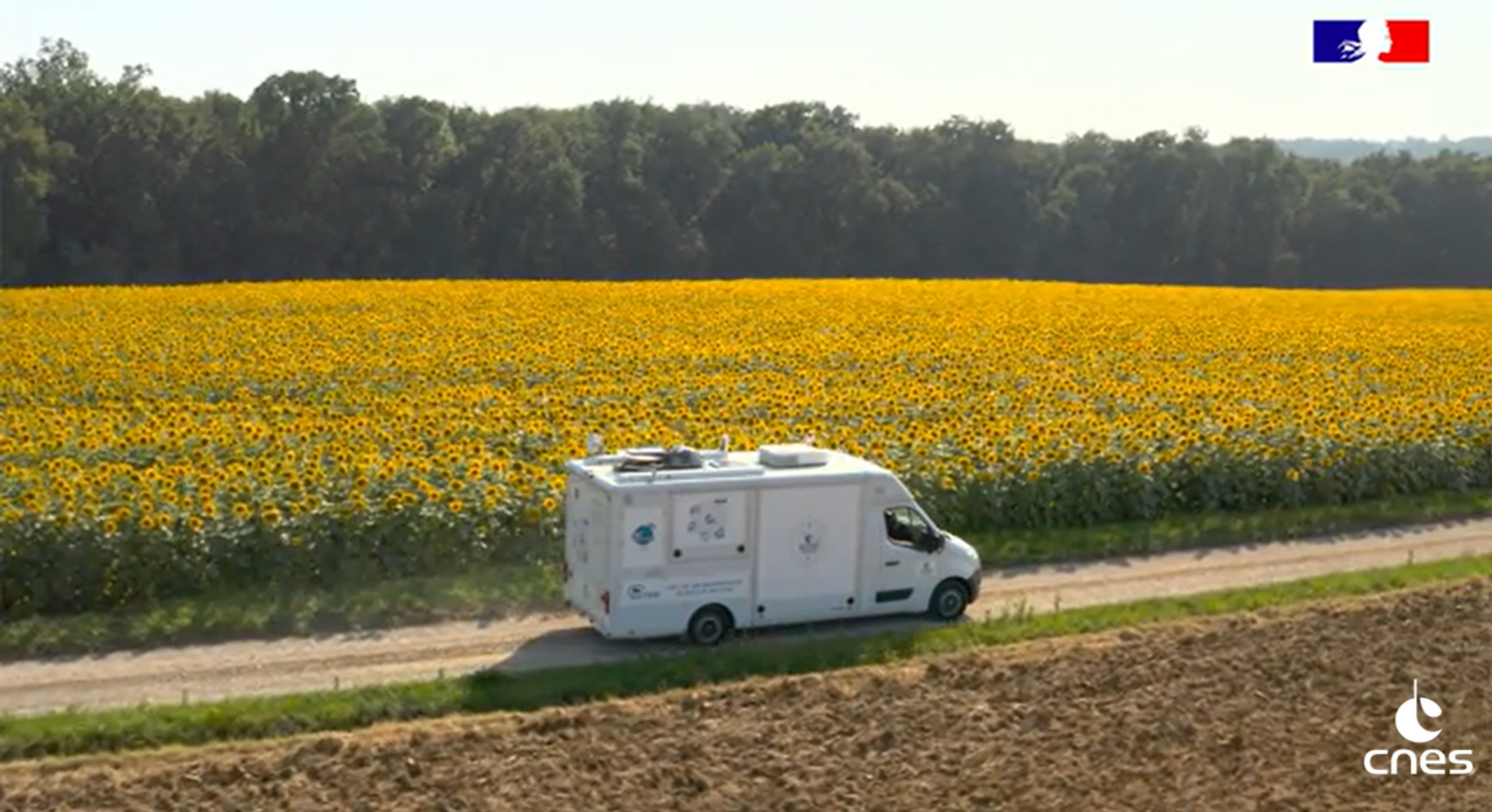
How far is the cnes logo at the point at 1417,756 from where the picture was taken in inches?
648

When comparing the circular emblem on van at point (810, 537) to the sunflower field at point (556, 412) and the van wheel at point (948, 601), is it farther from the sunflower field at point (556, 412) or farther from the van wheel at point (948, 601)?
the sunflower field at point (556, 412)

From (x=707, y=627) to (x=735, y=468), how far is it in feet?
6.27

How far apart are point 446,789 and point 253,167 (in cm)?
6883

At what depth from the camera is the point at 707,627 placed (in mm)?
20188

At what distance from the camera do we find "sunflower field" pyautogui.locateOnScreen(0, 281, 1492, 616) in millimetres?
22469

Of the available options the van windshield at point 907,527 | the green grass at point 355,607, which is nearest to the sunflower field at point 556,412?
the green grass at point 355,607

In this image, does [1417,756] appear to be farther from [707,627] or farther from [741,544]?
[707,627]

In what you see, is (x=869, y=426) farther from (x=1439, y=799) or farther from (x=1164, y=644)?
(x=1439, y=799)

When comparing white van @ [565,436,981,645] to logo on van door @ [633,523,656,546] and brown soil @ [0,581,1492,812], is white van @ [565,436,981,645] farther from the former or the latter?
brown soil @ [0,581,1492,812]

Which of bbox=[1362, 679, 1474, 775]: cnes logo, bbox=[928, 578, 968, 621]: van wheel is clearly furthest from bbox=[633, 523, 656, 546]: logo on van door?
bbox=[1362, 679, 1474, 775]: cnes logo

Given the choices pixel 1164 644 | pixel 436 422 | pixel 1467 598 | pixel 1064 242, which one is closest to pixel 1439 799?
pixel 1164 644

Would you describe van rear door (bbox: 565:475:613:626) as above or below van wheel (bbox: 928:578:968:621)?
above

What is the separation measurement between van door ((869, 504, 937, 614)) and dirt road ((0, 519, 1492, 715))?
348mm

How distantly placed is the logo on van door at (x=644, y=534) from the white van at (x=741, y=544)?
0.05 feet
